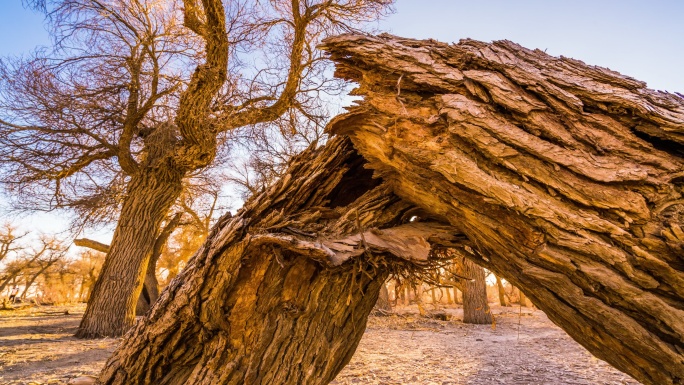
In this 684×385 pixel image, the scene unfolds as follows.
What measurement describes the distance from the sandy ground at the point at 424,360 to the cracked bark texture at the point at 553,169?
2.61 m

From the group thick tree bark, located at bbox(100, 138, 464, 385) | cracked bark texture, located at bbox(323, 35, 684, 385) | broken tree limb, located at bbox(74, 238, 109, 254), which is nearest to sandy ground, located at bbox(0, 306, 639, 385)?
thick tree bark, located at bbox(100, 138, 464, 385)

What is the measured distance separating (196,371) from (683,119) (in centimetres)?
299

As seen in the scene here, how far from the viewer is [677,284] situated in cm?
141

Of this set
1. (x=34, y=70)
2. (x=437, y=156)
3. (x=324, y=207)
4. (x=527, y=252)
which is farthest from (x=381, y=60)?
(x=34, y=70)

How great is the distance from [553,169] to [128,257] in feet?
23.1

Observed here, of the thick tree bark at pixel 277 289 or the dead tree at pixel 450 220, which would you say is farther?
the thick tree bark at pixel 277 289

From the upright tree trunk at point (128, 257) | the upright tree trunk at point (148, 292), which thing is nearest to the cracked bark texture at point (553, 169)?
the upright tree trunk at point (128, 257)

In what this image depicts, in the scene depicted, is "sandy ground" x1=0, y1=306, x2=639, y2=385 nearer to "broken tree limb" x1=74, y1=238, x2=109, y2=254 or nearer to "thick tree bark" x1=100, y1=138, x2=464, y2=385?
"thick tree bark" x1=100, y1=138, x2=464, y2=385

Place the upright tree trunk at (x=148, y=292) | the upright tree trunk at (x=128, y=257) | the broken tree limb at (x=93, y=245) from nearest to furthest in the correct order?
the upright tree trunk at (x=128, y=257) → the broken tree limb at (x=93, y=245) → the upright tree trunk at (x=148, y=292)

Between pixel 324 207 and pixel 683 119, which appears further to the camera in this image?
pixel 324 207

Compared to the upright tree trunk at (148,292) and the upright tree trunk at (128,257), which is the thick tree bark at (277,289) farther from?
the upright tree trunk at (148,292)

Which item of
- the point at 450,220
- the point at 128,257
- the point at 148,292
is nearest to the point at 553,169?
the point at 450,220

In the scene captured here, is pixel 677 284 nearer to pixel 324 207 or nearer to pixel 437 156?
pixel 437 156

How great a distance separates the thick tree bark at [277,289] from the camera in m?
2.21
